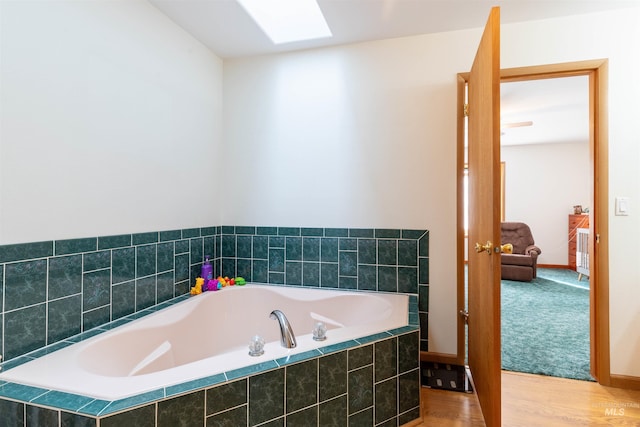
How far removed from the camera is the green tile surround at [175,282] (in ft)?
3.36

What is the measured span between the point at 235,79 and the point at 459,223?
2023 mm

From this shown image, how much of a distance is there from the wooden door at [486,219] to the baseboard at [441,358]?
0.15 m

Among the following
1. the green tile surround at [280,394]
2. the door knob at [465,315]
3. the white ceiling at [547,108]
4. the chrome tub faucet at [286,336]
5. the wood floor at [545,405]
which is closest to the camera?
the green tile surround at [280,394]

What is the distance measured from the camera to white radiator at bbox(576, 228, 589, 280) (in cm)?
484

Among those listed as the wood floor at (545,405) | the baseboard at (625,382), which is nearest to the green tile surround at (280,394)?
the wood floor at (545,405)

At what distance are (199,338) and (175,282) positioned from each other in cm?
39

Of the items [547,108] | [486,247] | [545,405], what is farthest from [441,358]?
[547,108]

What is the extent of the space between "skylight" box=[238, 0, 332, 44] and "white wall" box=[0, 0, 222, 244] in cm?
53

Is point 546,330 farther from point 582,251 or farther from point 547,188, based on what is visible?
point 547,188

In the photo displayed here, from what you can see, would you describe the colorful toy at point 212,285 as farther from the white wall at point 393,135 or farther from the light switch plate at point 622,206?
the light switch plate at point 622,206

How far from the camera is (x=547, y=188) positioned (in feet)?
18.8

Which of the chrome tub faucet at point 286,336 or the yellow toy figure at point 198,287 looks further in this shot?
the yellow toy figure at point 198,287

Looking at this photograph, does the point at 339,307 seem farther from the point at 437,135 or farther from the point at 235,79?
the point at 235,79

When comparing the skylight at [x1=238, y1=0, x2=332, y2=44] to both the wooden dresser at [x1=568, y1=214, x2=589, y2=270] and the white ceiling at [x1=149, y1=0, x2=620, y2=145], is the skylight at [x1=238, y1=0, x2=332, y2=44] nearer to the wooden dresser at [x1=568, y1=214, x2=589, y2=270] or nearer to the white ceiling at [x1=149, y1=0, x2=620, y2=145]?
the white ceiling at [x1=149, y1=0, x2=620, y2=145]
